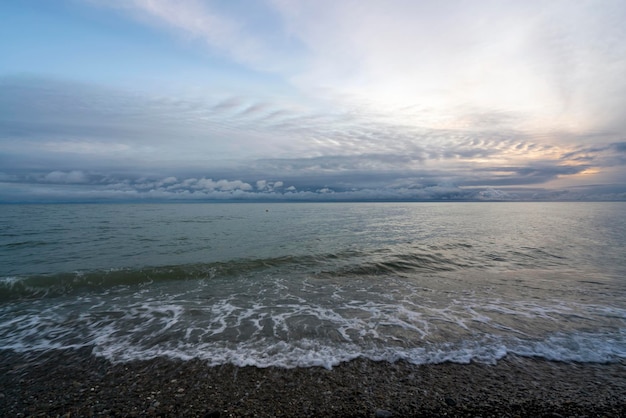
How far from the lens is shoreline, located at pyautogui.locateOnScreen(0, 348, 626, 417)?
5.50 meters

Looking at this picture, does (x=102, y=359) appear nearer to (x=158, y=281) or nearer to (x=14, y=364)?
(x=14, y=364)

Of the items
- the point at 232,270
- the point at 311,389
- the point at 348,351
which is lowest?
the point at 232,270

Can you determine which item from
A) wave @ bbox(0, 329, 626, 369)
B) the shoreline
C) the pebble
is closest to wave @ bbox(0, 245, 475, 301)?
wave @ bbox(0, 329, 626, 369)

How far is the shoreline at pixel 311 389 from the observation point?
5504mm

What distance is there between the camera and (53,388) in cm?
627

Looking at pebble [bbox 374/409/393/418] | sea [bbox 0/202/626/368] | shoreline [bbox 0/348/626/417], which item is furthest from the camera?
sea [bbox 0/202/626/368]

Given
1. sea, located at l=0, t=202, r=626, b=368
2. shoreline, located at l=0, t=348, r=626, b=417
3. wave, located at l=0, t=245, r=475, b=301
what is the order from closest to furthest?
shoreline, located at l=0, t=348, r=626, b=417 → sea, located at l=0, t=202, r=626, b=368 → wave, located at l=0, t=245, r=475, b=301

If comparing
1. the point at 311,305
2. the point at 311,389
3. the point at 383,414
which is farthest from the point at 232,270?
the point at 383,414

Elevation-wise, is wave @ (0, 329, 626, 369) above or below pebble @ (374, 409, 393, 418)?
below

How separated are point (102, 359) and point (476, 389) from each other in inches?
376

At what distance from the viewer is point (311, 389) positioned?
6203mm

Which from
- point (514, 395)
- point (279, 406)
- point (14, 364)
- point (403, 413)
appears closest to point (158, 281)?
point (14, 364)

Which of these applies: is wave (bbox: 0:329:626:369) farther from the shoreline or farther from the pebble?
the pebble

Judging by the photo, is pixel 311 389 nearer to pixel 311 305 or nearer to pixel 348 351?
pixel 348 351
